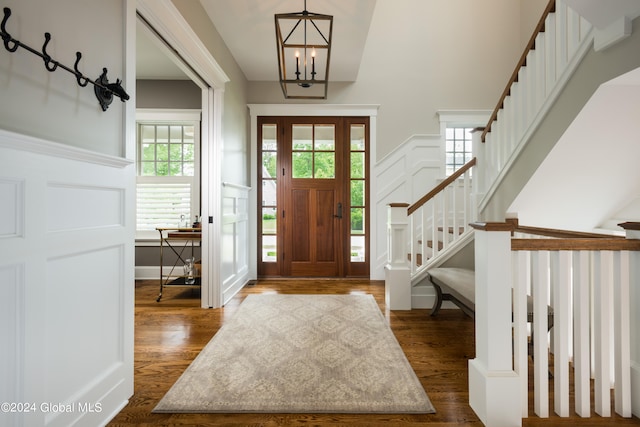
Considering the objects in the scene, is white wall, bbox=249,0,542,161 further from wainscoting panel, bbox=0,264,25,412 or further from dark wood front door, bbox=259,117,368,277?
wainscoting panel, bbox=0,264,25,412

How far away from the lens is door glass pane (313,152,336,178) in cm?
481

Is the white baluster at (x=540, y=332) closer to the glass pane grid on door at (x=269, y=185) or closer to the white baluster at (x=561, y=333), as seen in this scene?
the white baluster at (x=561, y=333)

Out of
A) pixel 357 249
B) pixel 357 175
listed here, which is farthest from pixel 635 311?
pixel 357 175

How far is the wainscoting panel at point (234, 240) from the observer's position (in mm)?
3635

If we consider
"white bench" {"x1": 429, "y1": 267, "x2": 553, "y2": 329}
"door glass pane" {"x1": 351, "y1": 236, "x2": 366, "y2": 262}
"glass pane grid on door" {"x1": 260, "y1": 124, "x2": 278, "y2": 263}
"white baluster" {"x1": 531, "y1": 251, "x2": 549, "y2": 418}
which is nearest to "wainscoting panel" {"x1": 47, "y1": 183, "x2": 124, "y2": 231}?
"white baluster" {"x1": 531, "y1": 251, "x2": 549, "y2": 418}

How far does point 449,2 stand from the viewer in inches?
185

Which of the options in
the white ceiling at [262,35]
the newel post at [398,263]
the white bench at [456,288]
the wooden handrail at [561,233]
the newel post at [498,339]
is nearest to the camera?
the newel post at [498,339]

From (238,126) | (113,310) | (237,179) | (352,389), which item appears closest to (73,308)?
(113,310)

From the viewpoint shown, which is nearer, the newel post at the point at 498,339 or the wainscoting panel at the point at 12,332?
the wainscoting panel at the point at 12,332

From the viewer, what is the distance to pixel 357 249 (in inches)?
191

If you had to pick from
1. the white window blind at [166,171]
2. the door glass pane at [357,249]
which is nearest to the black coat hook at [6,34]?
the white window blind at [166,171]

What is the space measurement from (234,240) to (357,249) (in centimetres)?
180

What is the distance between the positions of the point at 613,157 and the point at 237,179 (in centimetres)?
364

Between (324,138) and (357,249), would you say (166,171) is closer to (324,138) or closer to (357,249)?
(324,138)
